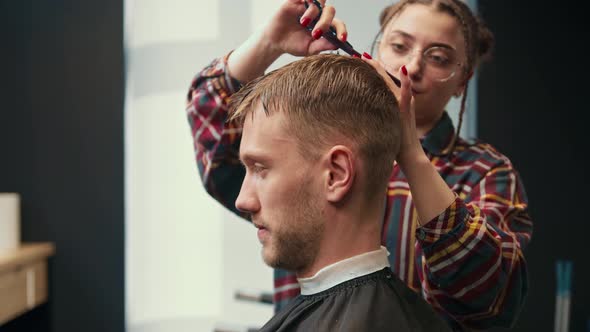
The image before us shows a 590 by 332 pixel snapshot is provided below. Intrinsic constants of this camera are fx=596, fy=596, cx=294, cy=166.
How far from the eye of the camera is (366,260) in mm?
1100

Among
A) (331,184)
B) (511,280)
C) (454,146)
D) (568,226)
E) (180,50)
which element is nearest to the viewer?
(331,184)

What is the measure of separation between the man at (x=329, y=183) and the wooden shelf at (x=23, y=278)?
1.76 meters

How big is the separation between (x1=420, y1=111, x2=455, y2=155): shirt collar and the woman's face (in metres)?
0.04

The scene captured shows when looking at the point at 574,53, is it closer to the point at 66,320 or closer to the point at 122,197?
the point at 122,197

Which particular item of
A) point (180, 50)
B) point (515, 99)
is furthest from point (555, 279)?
point (180, 50)

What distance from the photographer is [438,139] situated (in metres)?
1.41

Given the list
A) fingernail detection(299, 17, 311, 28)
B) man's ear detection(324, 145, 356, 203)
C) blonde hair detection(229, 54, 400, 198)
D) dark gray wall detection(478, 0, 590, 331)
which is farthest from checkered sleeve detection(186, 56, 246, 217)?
dark gray wall detection(478, 0, 590, 331)

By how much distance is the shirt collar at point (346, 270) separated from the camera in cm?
109

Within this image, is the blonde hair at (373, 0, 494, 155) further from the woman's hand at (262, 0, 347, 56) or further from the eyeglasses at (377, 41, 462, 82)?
the woman's hand at (262, 0, 347, 56)

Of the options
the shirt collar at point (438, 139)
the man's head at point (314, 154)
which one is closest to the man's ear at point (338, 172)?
the man's head at point (314, 154)

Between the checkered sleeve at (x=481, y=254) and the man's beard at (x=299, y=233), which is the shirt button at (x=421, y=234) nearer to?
the checkered sleeve at (x=481, y=254)

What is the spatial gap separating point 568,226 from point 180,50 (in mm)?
1962

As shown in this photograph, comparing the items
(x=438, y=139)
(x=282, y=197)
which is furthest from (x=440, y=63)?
(x=282, y=197)

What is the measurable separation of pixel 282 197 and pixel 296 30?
0.46 m
